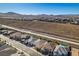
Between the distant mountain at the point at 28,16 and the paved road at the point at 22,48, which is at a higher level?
the distant mountain at the point at 28,16

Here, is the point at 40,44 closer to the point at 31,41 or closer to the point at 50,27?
the point at 31,41

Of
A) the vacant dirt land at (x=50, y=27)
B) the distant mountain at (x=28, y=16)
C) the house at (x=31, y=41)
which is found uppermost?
the distant mountain at (x=28, y=16)

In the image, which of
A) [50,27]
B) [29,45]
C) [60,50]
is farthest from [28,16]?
[60,50]

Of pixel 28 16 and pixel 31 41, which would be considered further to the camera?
pixel 28 16

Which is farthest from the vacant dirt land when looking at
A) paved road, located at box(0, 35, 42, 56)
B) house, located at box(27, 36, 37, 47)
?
paved road, located at box(0, 35, 42, 56)

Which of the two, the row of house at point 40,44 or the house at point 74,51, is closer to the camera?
the house at point 74,51

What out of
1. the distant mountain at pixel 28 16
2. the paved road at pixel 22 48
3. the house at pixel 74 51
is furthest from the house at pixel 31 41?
the house at pixel 74 51

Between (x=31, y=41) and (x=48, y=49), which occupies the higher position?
(x=31, y=41)

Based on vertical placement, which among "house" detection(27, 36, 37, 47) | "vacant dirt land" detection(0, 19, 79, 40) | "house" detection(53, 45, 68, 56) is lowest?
"house" detection(53, 45, 68, 56)

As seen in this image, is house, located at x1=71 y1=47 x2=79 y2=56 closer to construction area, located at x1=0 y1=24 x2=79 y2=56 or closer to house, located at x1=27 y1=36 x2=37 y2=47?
construction area, located at x1=0 y1=24 x2=79 y2=56

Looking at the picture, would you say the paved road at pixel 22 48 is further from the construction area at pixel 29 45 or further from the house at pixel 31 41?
the house at pixel 31 41
